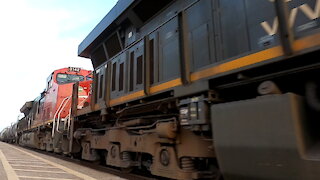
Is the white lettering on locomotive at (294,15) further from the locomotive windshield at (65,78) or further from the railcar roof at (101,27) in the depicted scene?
the locomotive windshield at (65,78)

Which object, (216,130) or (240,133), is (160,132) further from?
(240,133)

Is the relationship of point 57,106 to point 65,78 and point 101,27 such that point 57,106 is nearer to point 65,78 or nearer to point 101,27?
Result: point 65,78

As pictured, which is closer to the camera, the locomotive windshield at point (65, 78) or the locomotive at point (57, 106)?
the locomotive at point (57, 106)

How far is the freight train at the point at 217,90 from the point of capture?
2.29 m

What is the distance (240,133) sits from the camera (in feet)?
8.36

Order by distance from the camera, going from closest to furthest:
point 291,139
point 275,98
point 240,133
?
point 291,139 → point 275,98 → point 240,133

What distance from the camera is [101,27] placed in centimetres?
683

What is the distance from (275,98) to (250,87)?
0.69m

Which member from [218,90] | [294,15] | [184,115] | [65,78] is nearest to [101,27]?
[184,115]

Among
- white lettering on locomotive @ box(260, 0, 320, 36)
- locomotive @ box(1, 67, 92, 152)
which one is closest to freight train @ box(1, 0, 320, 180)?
→ white lettering on locomotive @ box(260, 0, 320, 36)

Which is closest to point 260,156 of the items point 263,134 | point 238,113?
point 263,134

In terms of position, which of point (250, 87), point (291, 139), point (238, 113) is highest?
point (250, 87)

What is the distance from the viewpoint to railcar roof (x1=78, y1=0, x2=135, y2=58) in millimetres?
5759

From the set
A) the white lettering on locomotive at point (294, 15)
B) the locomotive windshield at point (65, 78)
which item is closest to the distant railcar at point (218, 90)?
the white lettering on locomotive at point (294, 15)
